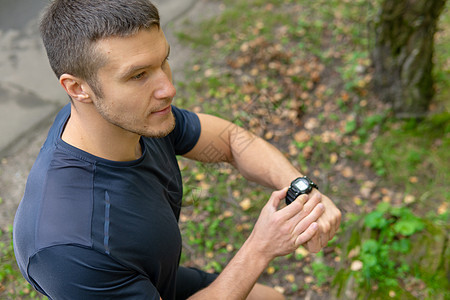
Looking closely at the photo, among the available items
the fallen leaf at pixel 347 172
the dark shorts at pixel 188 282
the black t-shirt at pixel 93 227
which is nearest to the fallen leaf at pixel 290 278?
the dark shorts at pixel 188 282

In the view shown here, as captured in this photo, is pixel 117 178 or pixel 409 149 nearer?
pixel 117 178

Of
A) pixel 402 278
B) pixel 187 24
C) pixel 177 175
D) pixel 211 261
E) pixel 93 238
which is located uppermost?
pixel 93 238

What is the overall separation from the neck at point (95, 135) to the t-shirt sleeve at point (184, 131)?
0.54 metres

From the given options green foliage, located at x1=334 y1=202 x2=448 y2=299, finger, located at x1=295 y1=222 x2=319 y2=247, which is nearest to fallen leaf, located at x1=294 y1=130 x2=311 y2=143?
green foliage, located at x1=334 y1=202 x2=448 y2=299

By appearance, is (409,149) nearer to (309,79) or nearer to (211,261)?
(309,79)

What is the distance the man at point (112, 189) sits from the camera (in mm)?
1693

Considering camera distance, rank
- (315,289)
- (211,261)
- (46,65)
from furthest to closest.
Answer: (46,65), (211,261), (315,289)

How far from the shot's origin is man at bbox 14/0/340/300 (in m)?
1.69

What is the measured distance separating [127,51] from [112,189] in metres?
0.62

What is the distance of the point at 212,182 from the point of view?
15.0 ft

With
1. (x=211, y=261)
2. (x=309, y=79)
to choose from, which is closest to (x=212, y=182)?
(x=211, y=261)

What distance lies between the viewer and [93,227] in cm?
175

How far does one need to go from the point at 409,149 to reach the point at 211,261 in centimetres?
242

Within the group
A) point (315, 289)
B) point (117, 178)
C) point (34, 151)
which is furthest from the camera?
point (34, 151)
